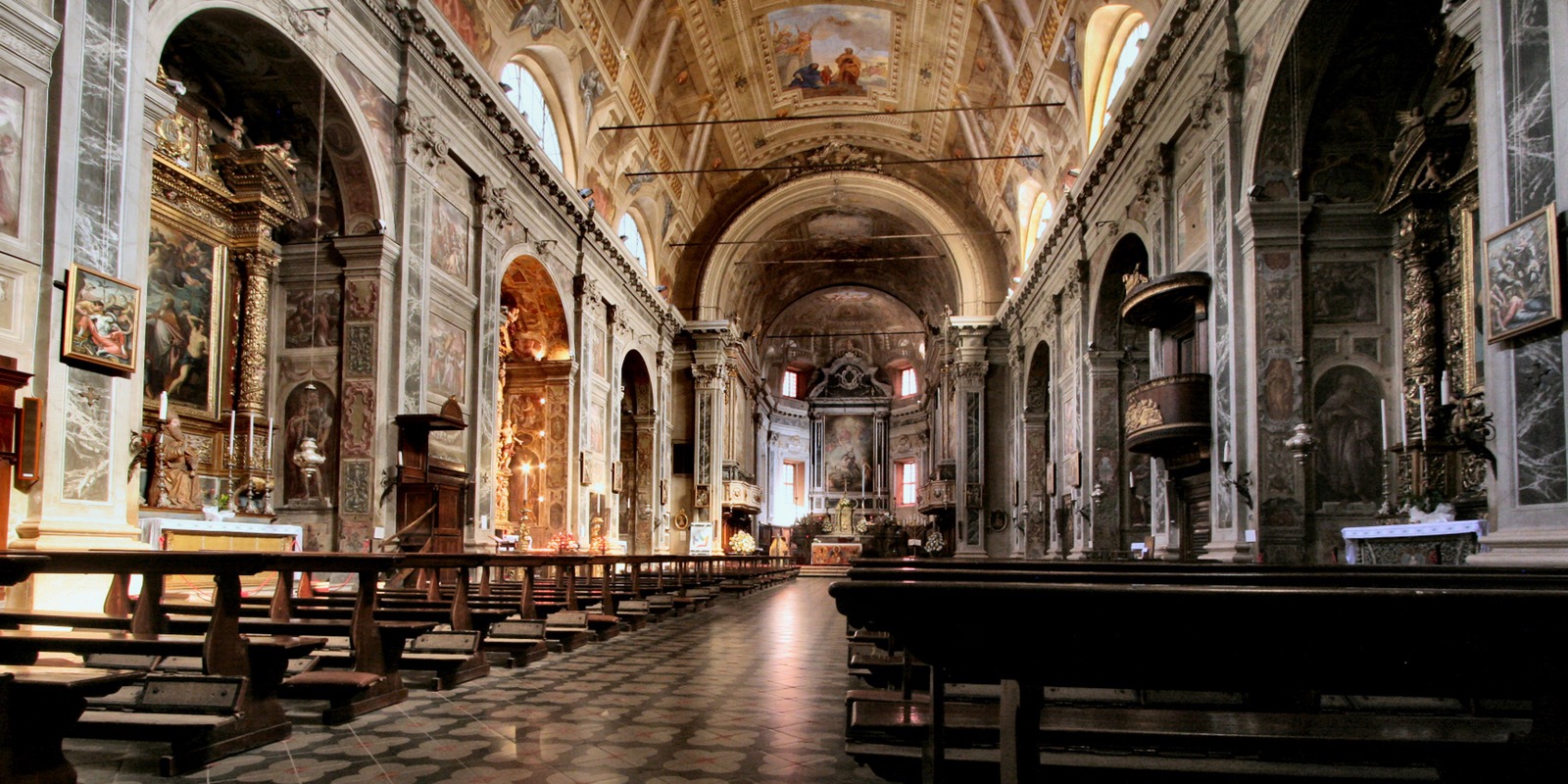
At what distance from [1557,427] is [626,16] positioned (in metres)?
17.1

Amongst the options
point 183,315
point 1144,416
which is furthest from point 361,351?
point 1144,416

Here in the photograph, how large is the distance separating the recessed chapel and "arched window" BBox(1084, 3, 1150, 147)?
87mm

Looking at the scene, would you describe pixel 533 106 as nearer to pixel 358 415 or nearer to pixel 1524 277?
pixel 358 415

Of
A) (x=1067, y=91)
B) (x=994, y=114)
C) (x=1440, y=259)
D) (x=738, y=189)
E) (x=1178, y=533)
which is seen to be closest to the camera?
(x=1440, y=259)

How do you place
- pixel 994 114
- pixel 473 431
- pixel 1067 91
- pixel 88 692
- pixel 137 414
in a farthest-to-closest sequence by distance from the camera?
pixel 994 114, pixel 1067 91, pixel 473 431, pixel 137 414, pixel 88 692

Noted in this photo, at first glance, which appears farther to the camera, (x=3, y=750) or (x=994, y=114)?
(x=994, y=114)

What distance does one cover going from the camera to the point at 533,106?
1791cm

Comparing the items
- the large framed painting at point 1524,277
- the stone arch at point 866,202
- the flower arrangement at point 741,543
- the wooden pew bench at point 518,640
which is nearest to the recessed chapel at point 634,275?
the large framed painting at point 1524,277

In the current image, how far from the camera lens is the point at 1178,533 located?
507 inches

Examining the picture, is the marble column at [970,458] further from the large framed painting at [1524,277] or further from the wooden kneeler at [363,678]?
the wooden kneeler at [363,678]

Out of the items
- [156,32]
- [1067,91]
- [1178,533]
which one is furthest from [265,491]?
[1067,91]

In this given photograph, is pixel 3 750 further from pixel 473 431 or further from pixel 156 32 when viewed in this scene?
pixel 473 431

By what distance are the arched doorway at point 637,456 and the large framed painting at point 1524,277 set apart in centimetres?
2077

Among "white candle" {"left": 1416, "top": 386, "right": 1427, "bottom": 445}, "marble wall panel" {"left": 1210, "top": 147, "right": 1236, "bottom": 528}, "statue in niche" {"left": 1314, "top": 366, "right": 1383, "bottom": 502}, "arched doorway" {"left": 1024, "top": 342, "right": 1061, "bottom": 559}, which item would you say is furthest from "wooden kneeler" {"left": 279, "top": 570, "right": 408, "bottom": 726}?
"arched doorway" {"left": 1024, "top": 342, "right": 1061, "bottom": 559}
